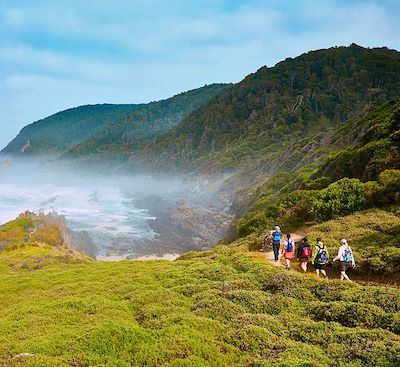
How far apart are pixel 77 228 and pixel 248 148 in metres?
98.4

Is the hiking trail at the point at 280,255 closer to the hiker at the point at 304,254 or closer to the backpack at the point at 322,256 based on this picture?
the hiker at the point at 304,254

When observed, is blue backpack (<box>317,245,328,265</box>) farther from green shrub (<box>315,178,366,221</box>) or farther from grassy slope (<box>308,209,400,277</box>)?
green shrub (<box>315,178,366,221</box>)

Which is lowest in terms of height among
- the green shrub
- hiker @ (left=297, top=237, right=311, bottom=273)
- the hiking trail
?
the hiking trail

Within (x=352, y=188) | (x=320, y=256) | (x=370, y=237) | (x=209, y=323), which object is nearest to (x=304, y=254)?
(x=320, y=256)

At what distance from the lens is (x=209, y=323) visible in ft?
46.1

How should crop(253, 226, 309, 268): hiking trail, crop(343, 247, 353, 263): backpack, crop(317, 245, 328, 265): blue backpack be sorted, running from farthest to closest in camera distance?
1. crop(253, 226, 309, 268): hiking trail
2. crop(317, 245, 328, 265): blue backpack
3. crop(343, 247, 353, 263): backpack

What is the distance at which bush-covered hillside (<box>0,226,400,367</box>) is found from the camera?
461 inches

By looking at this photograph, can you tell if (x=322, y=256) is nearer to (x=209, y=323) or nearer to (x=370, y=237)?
(x=370, y=237)


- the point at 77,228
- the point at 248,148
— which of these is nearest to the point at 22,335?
the point at 77,228

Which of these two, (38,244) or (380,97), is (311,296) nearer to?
(38,244)

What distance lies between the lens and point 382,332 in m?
12.3

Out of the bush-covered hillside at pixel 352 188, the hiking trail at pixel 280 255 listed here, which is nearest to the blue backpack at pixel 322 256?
the hiking trail at pixel 280 255

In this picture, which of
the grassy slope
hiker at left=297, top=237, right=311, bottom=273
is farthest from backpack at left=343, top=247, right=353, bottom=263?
hiker at left=297, top=237, right=311, bottom=273

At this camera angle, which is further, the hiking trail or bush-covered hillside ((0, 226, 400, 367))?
the hiking trail
